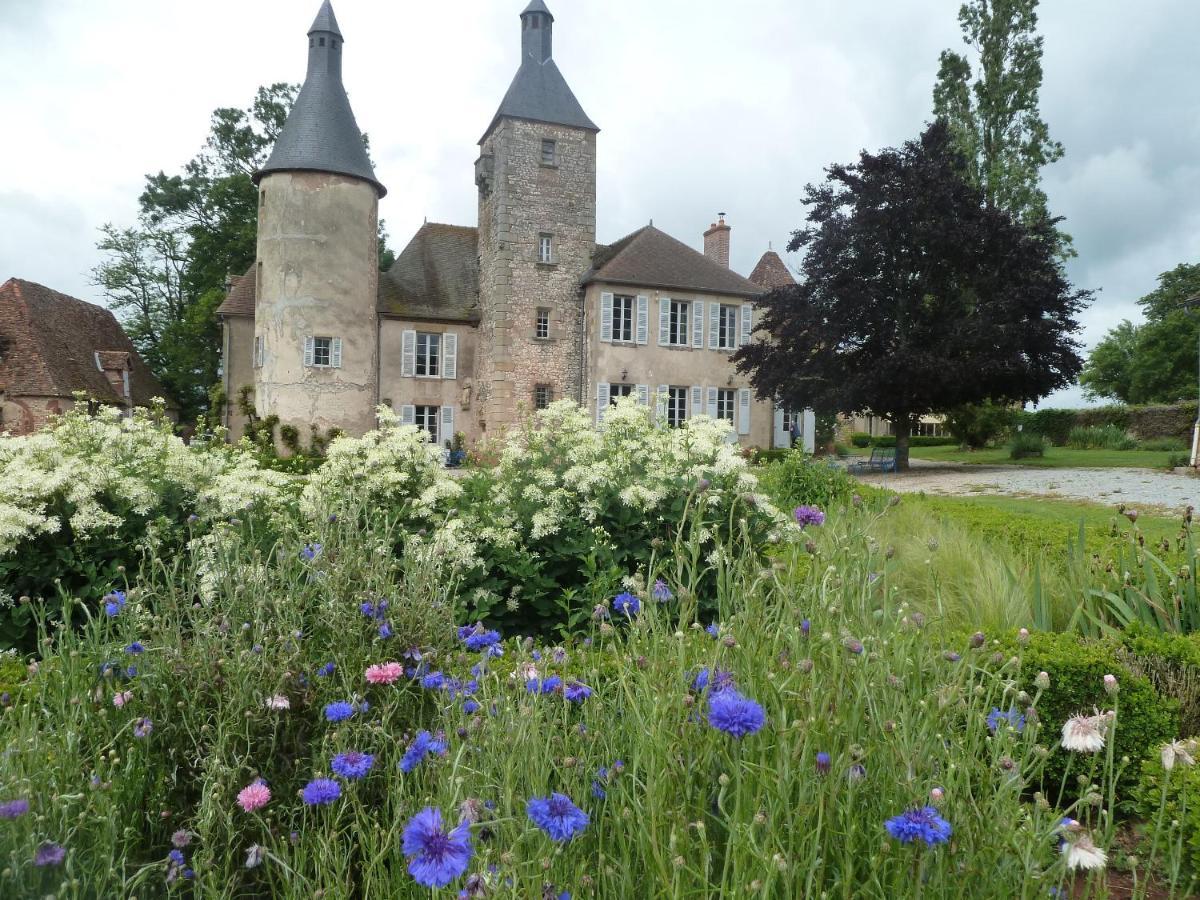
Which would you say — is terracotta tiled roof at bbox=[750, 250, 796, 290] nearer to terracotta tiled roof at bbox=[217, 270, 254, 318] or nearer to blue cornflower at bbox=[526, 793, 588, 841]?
terracotta tiled roof at bbox=[217, 270, 254, 318]

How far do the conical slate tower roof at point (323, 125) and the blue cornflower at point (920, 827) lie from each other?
85.7 feet

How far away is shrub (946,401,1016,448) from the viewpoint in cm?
3116

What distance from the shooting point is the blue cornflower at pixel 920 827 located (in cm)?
135

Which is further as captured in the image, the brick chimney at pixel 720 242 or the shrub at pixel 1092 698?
the brick chimney at pixel 720 242

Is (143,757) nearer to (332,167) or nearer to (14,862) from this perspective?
(14,862)

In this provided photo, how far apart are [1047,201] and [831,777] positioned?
2825cm

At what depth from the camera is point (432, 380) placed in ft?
90.1

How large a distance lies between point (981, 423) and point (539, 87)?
20.6 m

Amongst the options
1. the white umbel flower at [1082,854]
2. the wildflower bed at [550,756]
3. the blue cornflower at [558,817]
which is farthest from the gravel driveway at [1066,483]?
the blue cornflower at [558,817]

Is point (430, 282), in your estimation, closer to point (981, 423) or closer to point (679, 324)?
point (679, 324)

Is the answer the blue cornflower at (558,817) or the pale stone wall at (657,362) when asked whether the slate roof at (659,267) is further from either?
the blue cornflower at (558,817)

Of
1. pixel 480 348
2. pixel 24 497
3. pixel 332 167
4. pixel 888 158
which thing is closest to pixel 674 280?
pixel 480 348

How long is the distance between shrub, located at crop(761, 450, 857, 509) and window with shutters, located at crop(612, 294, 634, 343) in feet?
53.2

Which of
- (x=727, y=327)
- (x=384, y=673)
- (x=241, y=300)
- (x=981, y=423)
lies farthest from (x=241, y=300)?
(x=384, y=673)
